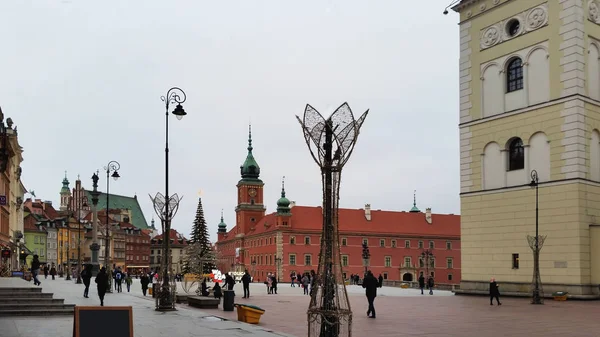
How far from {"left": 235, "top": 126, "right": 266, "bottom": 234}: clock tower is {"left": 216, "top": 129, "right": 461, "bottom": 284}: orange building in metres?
4.67

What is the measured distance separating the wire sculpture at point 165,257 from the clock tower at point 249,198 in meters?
107

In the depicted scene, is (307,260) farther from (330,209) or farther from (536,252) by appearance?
(330,209)

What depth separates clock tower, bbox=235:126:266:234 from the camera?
450 ft

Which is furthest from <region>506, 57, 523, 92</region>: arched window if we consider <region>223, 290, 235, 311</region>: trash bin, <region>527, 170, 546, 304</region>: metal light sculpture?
<region>223, 290, 235, 311</region>: trash bin

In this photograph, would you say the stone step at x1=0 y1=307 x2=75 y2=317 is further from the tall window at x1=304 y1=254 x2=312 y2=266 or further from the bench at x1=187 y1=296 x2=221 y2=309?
the tall window at x1=304 y1=254 x2=312 y2=266

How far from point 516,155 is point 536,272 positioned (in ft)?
28.5

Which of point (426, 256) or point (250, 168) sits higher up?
point (250, 168)

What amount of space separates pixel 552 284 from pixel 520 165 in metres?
Result: 6.97

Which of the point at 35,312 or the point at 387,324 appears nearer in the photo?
the point at 387,324

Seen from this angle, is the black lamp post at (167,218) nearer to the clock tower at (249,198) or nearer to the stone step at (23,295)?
the stone step at (23,295)

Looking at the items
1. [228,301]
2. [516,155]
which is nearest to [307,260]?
[516,155]

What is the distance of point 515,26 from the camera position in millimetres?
39562

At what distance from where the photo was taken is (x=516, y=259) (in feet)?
124

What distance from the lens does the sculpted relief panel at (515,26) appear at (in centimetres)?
Answer: 3766
